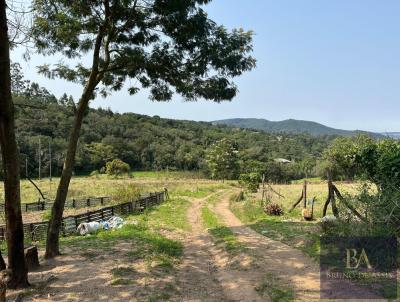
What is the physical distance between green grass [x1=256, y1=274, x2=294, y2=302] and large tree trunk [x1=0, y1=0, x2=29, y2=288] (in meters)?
4.47

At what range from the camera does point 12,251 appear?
25.7ft

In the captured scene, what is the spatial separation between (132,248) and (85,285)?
3.94 m

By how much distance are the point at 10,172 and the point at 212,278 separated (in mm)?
4726

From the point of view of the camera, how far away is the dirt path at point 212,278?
A: 25.2 feet

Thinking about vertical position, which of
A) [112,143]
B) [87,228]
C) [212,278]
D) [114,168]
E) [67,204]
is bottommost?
[67,204]

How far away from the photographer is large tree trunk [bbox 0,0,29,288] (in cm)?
760

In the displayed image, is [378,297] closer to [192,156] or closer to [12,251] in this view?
[12,251]

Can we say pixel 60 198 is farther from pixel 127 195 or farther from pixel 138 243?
pixel 127 195

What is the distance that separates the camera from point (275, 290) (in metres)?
7.53

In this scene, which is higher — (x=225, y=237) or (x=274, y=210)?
(x=274, y=210)

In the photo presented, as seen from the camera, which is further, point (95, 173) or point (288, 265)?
point (95, 173)

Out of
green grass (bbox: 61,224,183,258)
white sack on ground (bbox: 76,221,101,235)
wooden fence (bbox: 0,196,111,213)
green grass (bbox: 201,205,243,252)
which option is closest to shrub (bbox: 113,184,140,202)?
wooden fence (bbox: 0,196,111,213)

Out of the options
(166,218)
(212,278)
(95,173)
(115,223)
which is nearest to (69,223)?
(115,223)

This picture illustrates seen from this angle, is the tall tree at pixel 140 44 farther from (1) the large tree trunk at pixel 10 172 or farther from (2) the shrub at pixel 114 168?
(2) the shrub at pixel 114 168
